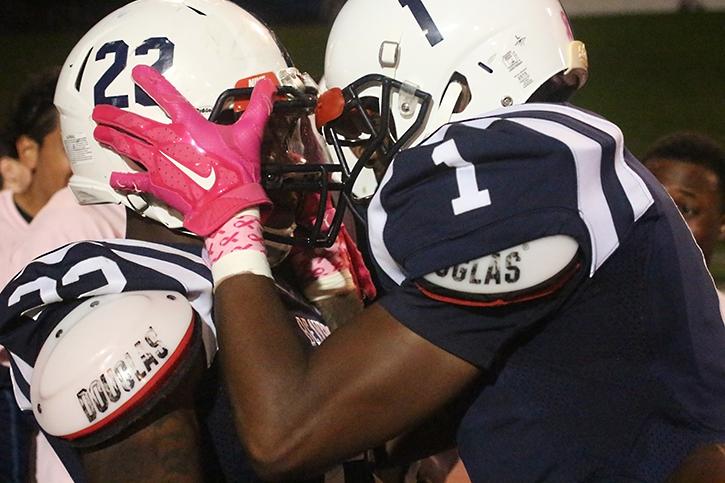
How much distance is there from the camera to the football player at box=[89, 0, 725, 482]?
4.09 ft

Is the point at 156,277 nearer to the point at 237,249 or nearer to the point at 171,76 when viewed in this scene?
the point at 237,249

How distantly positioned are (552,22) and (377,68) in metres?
0.27

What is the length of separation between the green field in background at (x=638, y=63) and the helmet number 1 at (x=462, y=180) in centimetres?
698

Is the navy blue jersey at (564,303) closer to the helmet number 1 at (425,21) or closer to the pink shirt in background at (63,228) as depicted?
the helmet number 1 at (425,21)

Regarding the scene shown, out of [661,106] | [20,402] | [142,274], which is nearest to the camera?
[142,274]

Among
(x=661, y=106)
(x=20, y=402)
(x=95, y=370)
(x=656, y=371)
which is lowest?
(x=661, y=106)

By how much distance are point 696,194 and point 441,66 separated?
1294mm

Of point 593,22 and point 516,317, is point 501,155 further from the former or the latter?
point 593,22

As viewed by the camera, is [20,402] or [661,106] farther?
[661,106]

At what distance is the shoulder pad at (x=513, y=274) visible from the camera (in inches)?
48.4

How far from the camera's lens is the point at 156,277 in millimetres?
1438

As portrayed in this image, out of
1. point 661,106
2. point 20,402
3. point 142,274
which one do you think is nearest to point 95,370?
point 142,274

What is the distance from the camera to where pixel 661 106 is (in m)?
8.56

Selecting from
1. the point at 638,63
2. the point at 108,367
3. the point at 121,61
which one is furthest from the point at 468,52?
the point at 638,63
